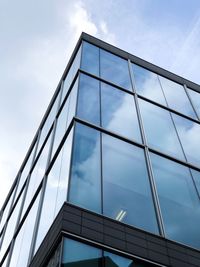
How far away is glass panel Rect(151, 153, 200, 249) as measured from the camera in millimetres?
11867

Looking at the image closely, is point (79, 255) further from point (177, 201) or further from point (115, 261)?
point (177, 201)

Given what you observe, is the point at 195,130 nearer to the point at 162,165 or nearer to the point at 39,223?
the point at 162,165

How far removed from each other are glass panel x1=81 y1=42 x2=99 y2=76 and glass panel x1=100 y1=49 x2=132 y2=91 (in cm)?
30

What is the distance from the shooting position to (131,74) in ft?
65.0

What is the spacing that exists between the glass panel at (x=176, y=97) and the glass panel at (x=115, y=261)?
417 inches

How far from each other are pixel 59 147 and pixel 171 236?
4.89 metres

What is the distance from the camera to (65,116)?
15.8m

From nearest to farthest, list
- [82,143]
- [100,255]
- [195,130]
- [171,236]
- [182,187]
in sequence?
[100,255], [171,236], [82,143], [182,187], [195,130]

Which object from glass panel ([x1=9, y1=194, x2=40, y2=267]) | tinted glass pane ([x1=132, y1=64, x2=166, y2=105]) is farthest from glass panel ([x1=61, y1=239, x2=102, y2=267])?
tinted glass pane ([x1=132, y1=64, x2=166, y2=105])

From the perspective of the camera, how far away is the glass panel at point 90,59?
696 inches

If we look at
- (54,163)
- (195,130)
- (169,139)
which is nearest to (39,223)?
(54,163)

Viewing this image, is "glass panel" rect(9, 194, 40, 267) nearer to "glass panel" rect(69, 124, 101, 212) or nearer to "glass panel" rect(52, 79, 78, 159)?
"glass panel" rect(52, 79, 78, 159)

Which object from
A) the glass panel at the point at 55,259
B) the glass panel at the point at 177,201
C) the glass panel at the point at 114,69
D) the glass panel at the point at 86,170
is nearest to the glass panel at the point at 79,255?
the glass panel at the point at 55,259

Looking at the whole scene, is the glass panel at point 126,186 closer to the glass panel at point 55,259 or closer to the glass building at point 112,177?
the glass building at point 112,177
